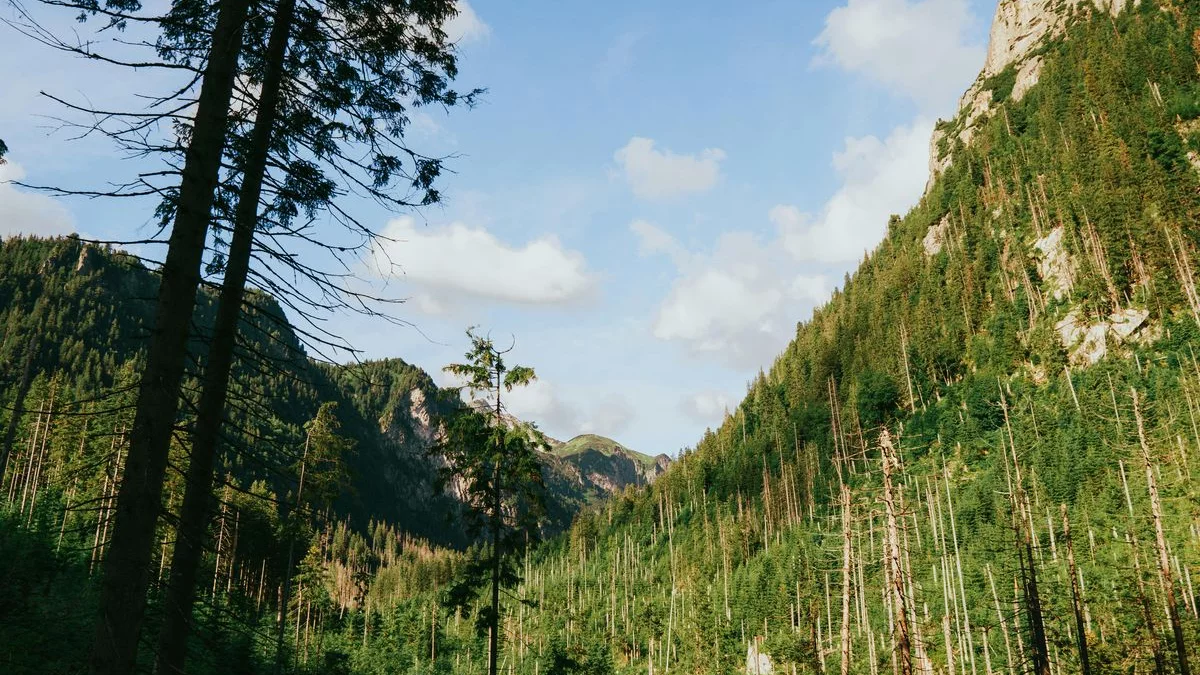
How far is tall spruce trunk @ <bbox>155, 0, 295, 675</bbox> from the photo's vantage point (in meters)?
5.16

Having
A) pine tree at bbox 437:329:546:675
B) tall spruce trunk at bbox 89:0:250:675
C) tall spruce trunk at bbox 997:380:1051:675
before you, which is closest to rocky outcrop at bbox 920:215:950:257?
tall spruce trunk at bbox 997:380:1051:675

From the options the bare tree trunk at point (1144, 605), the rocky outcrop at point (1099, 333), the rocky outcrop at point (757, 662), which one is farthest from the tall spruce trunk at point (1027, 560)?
the rocky outcrop at point (757, 662)

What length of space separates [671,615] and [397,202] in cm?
7413

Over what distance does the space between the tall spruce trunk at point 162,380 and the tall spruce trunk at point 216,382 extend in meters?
0.51

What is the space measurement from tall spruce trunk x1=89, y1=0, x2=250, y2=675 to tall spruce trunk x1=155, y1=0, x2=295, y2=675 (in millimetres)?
509

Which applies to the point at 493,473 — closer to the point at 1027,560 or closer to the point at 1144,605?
the point at 1144,605

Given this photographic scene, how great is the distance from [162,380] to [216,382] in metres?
1.65

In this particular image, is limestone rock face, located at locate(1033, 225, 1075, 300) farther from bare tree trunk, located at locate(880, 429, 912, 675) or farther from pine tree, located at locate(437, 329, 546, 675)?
pine tree, located at locate(437, 329, 546, 675)

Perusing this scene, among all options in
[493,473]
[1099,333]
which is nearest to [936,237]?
[1099,333]

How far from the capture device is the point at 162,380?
13.9 feet

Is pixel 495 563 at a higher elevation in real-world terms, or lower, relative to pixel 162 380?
lower

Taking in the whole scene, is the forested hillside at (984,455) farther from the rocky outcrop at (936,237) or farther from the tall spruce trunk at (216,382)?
the tall spruce trunk at (216,382)

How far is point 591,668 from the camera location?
41.4 meters

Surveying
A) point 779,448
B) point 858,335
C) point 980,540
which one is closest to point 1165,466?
point 980,540
